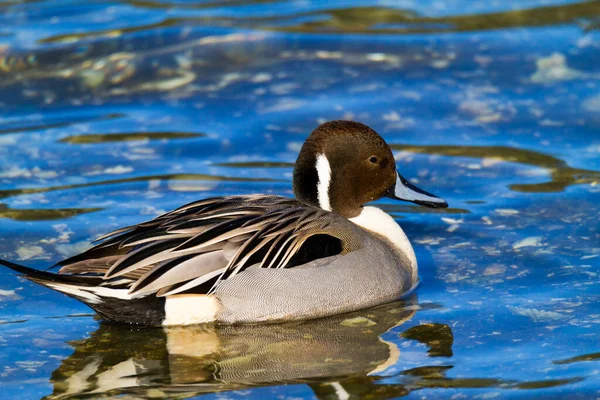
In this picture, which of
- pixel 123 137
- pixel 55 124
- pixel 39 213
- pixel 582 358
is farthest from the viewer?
pixel 55 124

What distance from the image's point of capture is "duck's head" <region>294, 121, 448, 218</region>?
6.44 m

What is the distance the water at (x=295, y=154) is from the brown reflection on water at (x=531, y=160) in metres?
0.02

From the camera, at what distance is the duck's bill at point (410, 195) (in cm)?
679

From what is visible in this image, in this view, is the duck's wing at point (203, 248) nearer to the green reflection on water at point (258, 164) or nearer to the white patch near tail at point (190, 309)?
the white patch near tail at point (190, 309)

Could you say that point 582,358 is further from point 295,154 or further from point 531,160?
point 295,154

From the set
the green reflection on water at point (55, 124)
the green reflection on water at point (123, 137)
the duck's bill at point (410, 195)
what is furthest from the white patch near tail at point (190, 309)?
the green reflection on water at point (55, 124)

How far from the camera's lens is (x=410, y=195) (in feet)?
22.4

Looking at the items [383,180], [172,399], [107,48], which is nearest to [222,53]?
[107,48]

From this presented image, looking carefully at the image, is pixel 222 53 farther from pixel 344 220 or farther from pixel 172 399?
pixel 172 399

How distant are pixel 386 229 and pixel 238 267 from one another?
3.98ft

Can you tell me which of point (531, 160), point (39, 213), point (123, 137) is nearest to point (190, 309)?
point (39, 213)

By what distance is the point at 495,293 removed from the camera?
6.39m

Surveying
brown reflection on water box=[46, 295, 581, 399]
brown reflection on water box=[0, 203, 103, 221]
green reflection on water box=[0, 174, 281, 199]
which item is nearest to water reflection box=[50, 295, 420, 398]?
brown reflection on water box=[46, 295, 581, 399]

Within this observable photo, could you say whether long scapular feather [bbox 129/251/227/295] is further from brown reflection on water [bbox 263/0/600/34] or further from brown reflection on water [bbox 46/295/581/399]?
brown reflection on water [bbox 263/0/600/34]
